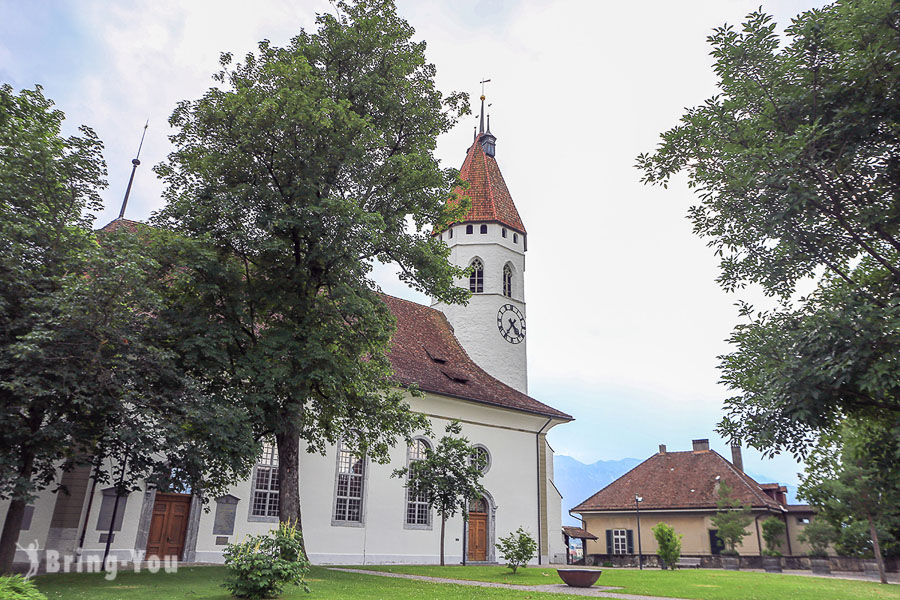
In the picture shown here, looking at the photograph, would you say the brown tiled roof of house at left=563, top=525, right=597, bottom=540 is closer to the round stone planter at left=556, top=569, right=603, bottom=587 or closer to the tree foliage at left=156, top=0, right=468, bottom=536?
the round stone planter at left=556, top=569, right=603, bottom=587

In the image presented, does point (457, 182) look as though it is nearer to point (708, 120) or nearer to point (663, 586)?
point (708, 120)

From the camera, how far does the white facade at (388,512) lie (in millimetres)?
16734

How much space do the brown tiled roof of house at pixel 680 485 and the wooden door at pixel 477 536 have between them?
645 inches

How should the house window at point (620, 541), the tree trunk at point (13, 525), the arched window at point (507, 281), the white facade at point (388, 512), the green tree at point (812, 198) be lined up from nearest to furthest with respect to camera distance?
1. the green tree at point (812, 198)
2. the tree trunk at point (13, 525)
3. the white facade at point (388, 512)
4. the arched window at point (507, 281)
5. the house window at point (620, 541)

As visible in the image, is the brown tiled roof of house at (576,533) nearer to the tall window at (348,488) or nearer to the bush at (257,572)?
the tall window at (348,488)

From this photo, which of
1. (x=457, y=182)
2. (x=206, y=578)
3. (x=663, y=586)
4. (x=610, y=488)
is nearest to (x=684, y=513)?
(x=610, y=488)

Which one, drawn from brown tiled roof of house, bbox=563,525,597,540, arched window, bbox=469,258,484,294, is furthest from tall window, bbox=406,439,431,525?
brown tiled roof of house, bbox=563,525,597,540

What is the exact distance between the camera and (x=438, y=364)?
27.0 meters

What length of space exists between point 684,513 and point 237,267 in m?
32.5

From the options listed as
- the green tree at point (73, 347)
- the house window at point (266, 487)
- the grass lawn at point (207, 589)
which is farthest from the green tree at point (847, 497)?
the green tree at point (73, 347)

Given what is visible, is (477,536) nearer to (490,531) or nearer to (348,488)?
(490,531)

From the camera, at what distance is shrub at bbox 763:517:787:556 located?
3372 centimetres

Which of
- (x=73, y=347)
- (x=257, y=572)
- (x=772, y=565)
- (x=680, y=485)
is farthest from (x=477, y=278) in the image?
(x=257, y=572)

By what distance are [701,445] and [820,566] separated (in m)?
13.1
